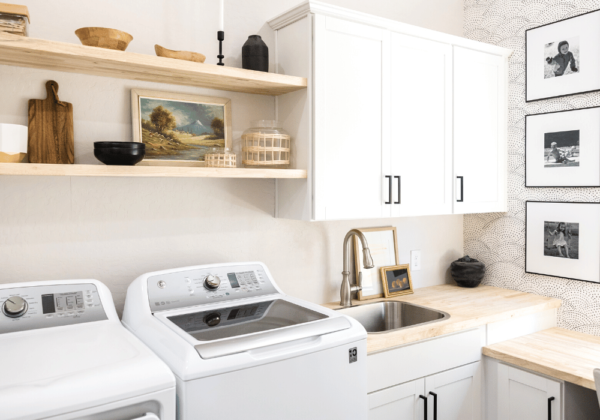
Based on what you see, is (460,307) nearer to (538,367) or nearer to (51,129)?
(538,367)

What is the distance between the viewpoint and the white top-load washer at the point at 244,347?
1279 mm

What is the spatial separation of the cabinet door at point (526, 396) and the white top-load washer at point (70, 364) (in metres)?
1.64

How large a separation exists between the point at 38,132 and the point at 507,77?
8.13ft

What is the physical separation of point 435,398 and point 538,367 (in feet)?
1.53

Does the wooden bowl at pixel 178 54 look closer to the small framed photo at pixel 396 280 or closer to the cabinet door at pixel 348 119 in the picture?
the cabinet door at pixel 348 119

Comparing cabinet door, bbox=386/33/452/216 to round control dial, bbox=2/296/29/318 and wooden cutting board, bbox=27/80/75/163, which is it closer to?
wooden cutting board, bbox=27/80/75/163

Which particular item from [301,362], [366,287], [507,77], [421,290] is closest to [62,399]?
[301,362]

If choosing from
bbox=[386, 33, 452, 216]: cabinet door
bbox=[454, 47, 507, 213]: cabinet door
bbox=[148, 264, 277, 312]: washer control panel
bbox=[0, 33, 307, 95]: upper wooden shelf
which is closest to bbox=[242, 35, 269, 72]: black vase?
bbox=[0, 33, 307, 95]: upper wooden shelf

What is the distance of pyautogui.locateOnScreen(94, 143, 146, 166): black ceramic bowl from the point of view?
62.1 inches

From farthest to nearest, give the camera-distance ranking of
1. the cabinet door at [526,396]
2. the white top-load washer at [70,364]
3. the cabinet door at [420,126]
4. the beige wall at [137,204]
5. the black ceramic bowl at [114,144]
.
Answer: the cabinet door at [420,126] < the cabinet door at [526,396] < the beige wall at [137,204] < the black ceramic bowl at [114,144] < the white top-load washer at [70,364]

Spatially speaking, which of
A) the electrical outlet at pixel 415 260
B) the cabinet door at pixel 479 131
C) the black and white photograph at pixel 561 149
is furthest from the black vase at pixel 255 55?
the black and white photograph at pixel 561 149

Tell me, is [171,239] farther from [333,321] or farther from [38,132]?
[333,321]

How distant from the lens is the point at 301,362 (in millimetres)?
1424

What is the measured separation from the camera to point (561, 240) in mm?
2527
